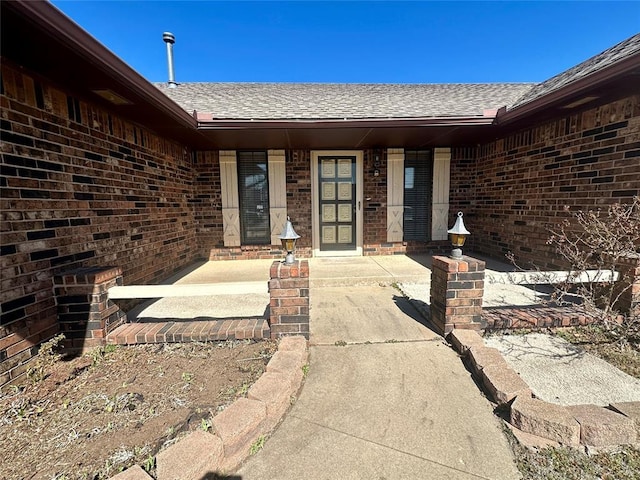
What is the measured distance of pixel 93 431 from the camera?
1.39 metres

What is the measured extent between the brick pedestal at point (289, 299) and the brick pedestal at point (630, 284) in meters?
2.88

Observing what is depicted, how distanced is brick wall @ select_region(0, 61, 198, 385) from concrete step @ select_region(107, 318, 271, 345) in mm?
496

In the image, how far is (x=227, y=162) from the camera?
5355mm

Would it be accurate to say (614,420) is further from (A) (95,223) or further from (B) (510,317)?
(A) (95,223)

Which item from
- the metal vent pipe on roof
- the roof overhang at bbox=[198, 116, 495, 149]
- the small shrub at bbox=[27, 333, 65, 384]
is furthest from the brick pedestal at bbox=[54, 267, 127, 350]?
the metal vent pipe on roof

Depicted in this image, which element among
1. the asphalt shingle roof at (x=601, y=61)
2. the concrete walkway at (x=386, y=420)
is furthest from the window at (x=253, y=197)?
the asphalt shingle roof at (x=601, y=61)

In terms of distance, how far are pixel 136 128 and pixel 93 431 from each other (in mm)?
3475

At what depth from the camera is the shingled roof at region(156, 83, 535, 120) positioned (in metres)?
4.15

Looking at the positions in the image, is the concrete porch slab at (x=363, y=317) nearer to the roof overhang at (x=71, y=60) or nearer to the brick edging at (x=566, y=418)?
the brick edging at (x=566, y=418)

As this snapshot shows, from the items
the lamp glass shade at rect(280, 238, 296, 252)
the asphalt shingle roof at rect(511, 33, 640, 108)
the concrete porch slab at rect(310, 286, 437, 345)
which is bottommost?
the concrete porch slab at rect(310, 286, 437, 345)

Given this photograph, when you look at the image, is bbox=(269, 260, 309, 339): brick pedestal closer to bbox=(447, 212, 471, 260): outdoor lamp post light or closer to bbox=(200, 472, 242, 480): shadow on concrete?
bbox=(200, 472, 242, 480): shadow on concrete

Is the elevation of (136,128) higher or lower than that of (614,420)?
higher

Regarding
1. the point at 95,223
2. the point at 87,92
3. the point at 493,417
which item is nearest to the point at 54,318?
the point at 95,223

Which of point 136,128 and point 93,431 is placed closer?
point 93,431
